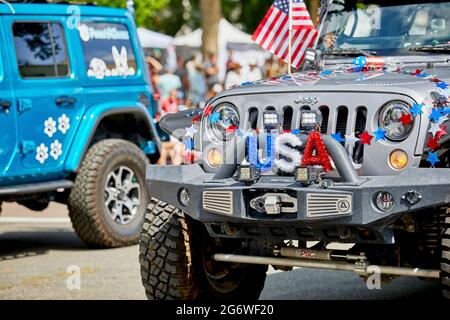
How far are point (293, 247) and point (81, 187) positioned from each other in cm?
403

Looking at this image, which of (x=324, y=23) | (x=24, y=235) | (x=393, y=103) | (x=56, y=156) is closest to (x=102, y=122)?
(x=56, y=156)

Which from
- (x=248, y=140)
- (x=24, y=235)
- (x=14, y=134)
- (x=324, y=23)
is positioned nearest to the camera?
(x=248, y=140)

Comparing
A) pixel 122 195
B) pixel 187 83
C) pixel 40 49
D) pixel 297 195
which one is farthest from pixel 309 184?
pixel 187 83

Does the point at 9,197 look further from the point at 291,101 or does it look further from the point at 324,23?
the point at 291,101

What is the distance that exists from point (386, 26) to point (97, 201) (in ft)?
11.9

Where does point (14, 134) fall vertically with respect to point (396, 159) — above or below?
below

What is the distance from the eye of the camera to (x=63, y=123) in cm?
917

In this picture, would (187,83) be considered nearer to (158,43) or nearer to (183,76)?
(183,76)

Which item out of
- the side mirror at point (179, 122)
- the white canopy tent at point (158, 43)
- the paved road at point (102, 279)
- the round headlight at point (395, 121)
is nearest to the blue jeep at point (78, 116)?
the paved road at point (102, 279)

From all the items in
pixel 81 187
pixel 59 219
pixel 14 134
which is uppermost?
pixel 14 134

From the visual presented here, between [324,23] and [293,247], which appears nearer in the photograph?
[293,247]

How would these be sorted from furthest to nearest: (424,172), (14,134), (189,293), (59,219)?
(59,219), (14,134), (189,293), (424,172)

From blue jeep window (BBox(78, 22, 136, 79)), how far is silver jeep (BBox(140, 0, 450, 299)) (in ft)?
11.5

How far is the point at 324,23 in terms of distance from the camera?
24.2 ft
